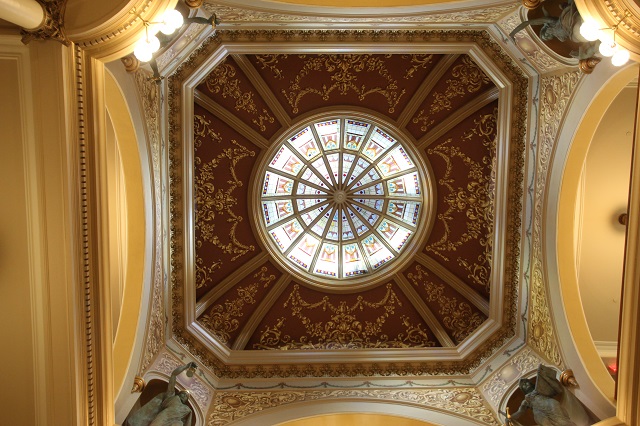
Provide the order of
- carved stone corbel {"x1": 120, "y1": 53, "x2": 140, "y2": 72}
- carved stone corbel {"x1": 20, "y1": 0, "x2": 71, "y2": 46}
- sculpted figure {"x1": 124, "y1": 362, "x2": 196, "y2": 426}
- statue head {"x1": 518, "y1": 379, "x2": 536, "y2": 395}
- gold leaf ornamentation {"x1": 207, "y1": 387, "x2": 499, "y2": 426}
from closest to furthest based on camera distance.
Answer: carved stone corbel {"x1": 20, "y1": 0, "x2": 71, "y2": 46} → carved stone corbel {"x1": 120, "y1": 53, "x2": 140, "y2": 72} → sculpted figure {"x1": 124, "y1": 362, "x2": 196, "y2": 426} → statue head {"x1": 518, "y1": 379, "x2": 536, "y2": 395} → gold leaf ornamentation {"x1": 207, "y1": 387, "x2": 499, "y2": 426}

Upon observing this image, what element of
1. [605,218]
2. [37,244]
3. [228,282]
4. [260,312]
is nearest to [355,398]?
[260,312]

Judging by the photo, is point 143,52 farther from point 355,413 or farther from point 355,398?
point 355,398

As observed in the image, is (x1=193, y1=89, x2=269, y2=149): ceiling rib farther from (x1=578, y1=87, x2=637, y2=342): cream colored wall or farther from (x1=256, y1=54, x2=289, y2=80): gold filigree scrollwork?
(x1=578, y1=87, x2=637, y2=342): cream colored wall

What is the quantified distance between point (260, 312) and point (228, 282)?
0.70m

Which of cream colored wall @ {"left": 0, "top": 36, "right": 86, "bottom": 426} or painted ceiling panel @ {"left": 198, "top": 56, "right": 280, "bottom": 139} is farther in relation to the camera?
painted ceiling panel @ {"left": 198, "top": 56, "right": 280, "bottom": 139}

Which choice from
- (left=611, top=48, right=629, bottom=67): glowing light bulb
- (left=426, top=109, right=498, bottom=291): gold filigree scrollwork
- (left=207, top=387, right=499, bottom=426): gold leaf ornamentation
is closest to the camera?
(left=611, top=48, right=629, bottom=67): glowing light bulb

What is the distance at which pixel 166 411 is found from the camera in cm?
708

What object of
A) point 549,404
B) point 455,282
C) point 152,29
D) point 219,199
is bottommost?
point 549,404

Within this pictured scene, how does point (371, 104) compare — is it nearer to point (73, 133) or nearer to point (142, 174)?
point (142, 174)

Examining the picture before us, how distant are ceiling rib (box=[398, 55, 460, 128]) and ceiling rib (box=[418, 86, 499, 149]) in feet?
1.38

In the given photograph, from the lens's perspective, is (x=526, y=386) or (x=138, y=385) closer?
(x=138, y=385)

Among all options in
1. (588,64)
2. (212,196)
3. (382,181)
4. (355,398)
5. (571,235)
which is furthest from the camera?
(382,181)

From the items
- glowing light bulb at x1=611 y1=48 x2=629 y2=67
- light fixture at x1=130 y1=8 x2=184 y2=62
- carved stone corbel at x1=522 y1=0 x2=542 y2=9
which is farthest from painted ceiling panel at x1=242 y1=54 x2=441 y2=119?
glowing light bulb at x1=611 y1=48 x2=629 y2=67

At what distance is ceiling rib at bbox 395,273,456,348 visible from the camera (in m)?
9.25
